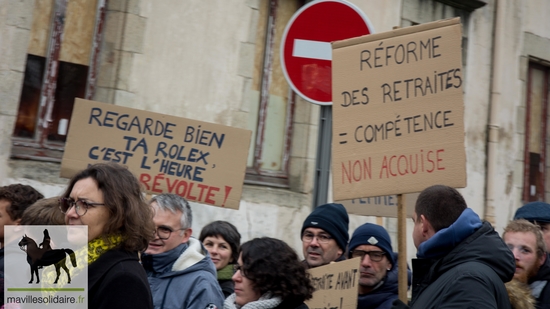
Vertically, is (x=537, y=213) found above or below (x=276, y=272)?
above

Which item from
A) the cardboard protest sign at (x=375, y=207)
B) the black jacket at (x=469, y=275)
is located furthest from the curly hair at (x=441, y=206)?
the cardboard protest sign at (x=375, y=207)

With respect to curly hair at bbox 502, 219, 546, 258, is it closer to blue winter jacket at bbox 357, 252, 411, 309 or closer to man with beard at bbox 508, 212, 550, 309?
man with beard at bbox 508, 212, 550, 309

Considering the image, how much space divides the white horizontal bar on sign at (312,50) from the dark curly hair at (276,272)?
4.95 feet

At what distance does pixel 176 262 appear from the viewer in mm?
4316

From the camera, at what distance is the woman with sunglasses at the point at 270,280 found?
11.8 ft

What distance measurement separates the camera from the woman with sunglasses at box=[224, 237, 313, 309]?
358 centimetres

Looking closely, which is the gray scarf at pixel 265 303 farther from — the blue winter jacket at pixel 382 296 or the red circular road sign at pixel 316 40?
the red circular road sign at pixel 316 40

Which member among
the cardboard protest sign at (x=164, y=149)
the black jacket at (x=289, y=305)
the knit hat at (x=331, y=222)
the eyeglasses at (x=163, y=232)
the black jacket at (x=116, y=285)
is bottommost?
the black jacket at (x=289, y=305)

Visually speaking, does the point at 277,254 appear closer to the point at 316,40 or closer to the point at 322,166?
the point at 322,166

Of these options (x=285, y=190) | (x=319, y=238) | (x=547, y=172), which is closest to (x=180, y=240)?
(x=319, y=238)

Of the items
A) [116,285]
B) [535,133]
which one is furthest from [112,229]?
[535,133]

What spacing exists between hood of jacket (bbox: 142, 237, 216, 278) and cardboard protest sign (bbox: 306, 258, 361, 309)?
65 cm

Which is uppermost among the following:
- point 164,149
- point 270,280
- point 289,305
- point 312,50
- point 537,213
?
point 312,50

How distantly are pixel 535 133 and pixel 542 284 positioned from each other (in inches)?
310
